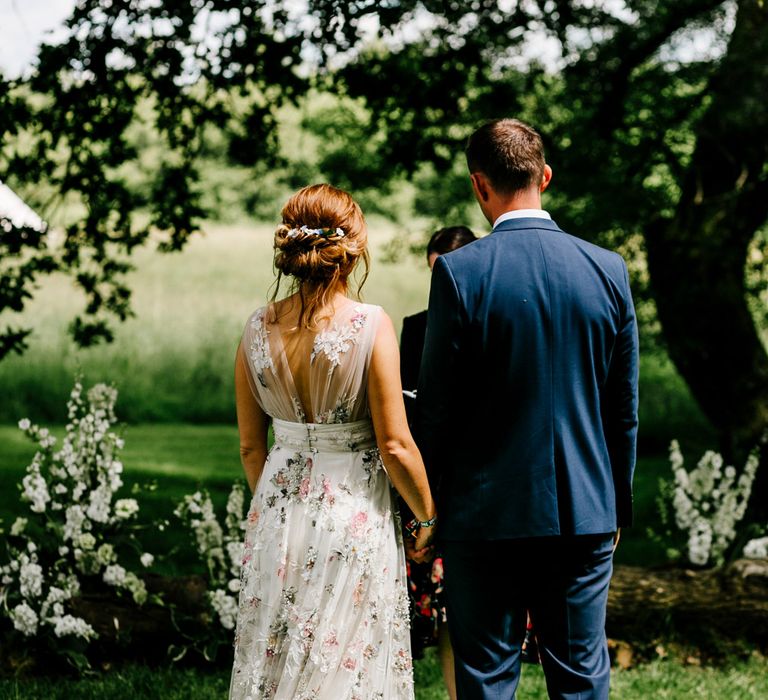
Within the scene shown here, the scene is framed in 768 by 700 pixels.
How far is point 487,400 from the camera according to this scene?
2.61 meters

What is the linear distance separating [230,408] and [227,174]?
50.6 feet

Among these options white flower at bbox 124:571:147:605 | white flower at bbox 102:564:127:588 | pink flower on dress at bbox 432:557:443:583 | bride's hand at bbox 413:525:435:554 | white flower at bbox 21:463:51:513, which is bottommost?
white flower at bbox 124:571:147:605

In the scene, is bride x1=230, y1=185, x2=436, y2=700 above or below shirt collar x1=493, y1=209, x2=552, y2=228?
below

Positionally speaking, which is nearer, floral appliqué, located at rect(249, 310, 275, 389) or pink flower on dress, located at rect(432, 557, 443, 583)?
floral appliqué, located at rect(249, 310, 275, 389)

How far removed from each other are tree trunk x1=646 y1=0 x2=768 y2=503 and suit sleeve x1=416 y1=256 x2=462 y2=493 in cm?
502

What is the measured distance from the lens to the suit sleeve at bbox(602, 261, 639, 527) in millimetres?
2701

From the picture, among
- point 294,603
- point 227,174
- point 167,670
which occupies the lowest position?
point 167,670

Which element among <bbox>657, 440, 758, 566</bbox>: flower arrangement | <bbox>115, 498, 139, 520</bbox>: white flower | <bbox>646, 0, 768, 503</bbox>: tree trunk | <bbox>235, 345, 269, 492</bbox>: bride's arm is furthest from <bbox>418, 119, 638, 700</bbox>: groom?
<bbox>646, 0, 768, 503</bbox>: tree trunk

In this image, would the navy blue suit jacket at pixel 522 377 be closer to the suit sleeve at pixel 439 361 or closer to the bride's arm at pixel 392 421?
the suit sleeve at pixel 439 361

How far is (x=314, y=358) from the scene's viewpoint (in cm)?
279

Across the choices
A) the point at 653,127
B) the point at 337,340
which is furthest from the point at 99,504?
the point at 653,127

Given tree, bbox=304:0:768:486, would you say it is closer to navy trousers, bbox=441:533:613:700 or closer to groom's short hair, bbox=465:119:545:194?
groom's short hair, bbox=465:119:545:194

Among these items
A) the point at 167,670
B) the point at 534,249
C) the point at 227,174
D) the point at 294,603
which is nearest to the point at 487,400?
the point at 534,249

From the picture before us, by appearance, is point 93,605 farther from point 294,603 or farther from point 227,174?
point 227,174
